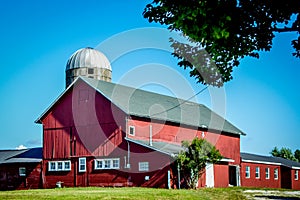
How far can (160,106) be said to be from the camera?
1511 inches

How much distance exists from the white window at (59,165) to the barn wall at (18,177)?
1.18 metres

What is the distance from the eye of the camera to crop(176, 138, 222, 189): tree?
29.9 meters

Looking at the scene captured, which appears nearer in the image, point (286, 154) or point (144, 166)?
point (144, 166)

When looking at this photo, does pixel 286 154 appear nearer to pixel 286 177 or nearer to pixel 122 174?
pixel 286 177

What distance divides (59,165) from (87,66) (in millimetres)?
10767

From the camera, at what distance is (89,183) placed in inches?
1330

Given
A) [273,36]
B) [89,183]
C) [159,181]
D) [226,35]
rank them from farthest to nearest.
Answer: [89,183] → [159,181] → [273,36] → [226,35]

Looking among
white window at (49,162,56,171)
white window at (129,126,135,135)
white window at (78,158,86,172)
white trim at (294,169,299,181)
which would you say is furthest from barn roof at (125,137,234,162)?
white trim at (294,169,299,181)

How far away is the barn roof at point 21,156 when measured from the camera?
1481 inches

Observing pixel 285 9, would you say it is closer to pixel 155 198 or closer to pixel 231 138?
pixel 155 198

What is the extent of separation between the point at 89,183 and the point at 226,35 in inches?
944

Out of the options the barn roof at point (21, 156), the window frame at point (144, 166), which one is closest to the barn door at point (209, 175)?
the window frame at point (144, 166)

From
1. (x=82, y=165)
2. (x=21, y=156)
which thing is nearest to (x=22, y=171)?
(x=21, y=156)

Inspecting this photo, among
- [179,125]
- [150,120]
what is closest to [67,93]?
[150,120]
